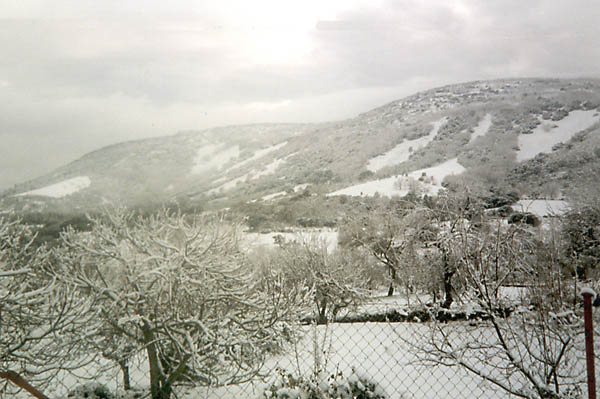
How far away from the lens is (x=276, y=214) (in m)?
15.6

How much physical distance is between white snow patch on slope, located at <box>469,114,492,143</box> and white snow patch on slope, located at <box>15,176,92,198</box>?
18205 millimetres

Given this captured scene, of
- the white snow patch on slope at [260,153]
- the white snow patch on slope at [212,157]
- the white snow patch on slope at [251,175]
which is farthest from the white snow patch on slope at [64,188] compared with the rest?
the white snow patch on slope at [260,153]

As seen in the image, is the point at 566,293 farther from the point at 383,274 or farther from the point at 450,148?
the point at 450,148

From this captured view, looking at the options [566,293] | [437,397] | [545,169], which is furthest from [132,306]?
[545,169]

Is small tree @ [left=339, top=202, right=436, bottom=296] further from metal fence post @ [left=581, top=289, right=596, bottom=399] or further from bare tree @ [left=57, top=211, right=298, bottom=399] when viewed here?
metal fence post @ [left=581, top=289, right=596, bottom=399]

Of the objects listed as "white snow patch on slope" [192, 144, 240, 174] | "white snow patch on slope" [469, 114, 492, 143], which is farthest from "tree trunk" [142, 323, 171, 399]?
"white snow patch on slope" [469, 114, 492, 143]

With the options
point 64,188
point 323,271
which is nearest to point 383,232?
point 323,271

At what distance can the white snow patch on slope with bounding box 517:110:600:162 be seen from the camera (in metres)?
16.9

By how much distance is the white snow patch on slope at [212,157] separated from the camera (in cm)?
1443

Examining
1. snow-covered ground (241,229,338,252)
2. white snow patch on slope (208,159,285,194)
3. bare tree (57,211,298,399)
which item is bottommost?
snow-covered ground (241,229,338,252)

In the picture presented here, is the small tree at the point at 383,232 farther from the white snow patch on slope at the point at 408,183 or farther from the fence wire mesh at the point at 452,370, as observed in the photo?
the fence wire mesh at the point at 452,370

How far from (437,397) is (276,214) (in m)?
12.5

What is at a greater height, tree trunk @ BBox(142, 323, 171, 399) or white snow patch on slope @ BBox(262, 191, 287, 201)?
white snow patch on slope @ BBox(262, 191, 287, 201)

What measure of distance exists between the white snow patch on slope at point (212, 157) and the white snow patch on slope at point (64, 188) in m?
3.69
